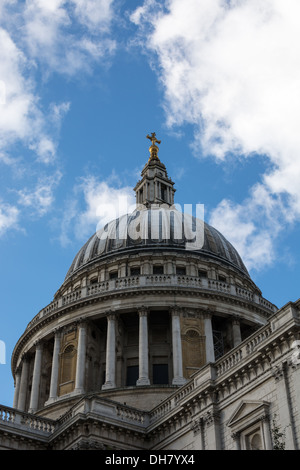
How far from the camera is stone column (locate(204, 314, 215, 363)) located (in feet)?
145

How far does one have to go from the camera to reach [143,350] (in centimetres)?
4381

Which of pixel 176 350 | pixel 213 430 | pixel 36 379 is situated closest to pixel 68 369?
pixel 36 379

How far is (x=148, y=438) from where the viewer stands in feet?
107

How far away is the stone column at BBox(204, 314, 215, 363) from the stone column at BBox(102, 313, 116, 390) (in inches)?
244

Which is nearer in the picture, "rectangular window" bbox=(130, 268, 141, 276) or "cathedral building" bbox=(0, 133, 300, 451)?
"cathedral building" bbox=(0, 133, 300, 451)

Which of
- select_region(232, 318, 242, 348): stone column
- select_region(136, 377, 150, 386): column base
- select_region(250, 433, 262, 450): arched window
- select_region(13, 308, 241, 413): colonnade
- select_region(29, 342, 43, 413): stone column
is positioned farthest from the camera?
select_region(232, 318, 242, 348): stone column

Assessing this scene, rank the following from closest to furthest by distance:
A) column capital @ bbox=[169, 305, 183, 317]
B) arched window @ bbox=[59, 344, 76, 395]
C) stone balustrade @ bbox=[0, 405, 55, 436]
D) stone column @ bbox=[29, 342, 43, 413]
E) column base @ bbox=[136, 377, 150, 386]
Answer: stone balustrade @ bbox=[0, 405, 55, 436], column base @ bbox=[136, 377, 150, 386], arched window @ bbox=[59, 344, 76, 395], column capital @ bbox=[169, 305, 183, 317], stone column @ bbox=[29, 342, 43, 413]

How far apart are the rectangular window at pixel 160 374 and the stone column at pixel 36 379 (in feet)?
27.8

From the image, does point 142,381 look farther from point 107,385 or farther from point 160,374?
point 160,374

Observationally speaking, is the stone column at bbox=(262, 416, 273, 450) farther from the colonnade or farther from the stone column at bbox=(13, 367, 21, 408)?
the stone column at bbox=(13, 367, 21, 408)

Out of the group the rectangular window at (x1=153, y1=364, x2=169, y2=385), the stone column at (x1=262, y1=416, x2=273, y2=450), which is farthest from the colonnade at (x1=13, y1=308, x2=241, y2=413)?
the stone column at (x1=262, y1=416, x2=273, y2=450)

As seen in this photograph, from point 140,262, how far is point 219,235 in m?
10.1

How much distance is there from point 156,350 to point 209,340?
3829mm
